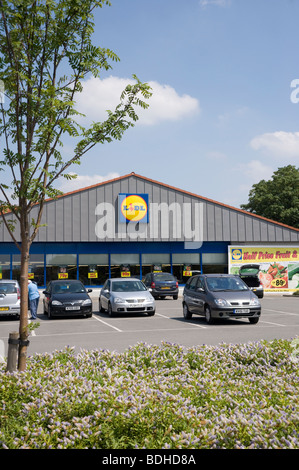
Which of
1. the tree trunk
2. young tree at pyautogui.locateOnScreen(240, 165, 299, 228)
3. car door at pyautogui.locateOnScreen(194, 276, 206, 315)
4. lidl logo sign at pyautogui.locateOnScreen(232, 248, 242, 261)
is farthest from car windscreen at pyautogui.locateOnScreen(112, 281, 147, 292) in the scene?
young tree at pyautogui.locateOnScreen(240, 165, 299, 228)

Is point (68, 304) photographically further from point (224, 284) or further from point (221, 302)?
point (221, 302)

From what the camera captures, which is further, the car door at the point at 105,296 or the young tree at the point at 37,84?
the car door at the point at 105,296

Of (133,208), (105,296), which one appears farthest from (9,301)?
(133,208)

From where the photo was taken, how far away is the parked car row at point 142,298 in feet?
51.0

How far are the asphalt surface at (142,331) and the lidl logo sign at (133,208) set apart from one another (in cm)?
1615

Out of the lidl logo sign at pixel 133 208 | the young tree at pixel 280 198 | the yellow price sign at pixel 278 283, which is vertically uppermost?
the young tree at pixel 280 198

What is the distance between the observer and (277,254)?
37812mm

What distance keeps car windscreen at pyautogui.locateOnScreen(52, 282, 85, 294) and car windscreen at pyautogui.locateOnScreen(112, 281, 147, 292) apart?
134 cm

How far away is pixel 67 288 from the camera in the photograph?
19.9 m

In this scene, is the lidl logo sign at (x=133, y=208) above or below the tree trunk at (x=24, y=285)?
above

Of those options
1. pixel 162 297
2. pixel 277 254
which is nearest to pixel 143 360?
pixel 162 297

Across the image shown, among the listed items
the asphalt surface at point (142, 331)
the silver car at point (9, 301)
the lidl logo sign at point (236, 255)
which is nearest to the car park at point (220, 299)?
the asphalt surface at point (142, 331)

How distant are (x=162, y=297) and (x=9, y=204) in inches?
1051

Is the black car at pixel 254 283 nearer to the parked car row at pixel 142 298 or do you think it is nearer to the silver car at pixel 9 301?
the parked car row at pixel 142 298
